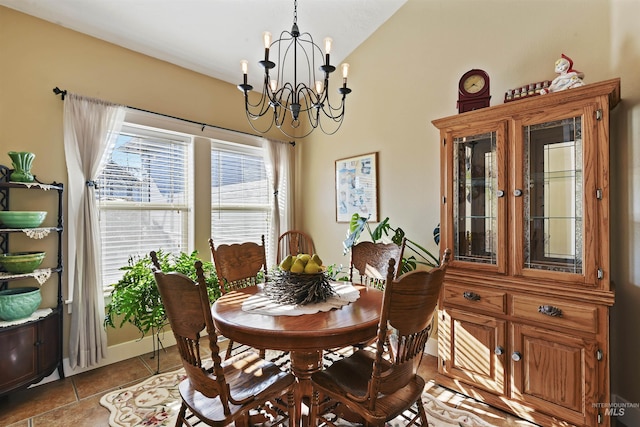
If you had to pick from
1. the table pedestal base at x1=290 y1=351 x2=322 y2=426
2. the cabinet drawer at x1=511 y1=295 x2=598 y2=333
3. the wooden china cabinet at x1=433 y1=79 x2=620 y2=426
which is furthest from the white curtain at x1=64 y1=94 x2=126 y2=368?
the cabinet drawer at x1=511 y1=295 x2=598 y2=333

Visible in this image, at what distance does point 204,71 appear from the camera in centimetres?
328

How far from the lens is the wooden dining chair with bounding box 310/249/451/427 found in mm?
1181

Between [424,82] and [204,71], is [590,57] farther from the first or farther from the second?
[204,71]

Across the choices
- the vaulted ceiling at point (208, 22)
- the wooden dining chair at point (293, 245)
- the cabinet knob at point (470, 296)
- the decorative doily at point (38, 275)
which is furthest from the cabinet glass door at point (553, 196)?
the decorative doily at point (38, 275)

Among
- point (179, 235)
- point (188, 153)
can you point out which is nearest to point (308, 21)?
point (188, 153)

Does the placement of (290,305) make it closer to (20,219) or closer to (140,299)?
(140,299)

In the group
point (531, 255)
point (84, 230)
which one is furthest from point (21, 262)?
point (531, 255)

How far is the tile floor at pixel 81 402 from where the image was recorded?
193 cm

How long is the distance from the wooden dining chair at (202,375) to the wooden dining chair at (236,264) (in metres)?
0.84

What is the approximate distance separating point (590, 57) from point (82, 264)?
4017 mm

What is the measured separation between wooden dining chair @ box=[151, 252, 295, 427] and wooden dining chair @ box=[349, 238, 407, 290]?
1.08m

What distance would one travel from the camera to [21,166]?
2.17 m

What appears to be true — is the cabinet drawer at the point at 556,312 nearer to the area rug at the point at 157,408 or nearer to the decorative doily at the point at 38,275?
the area rug at the point at 157,408

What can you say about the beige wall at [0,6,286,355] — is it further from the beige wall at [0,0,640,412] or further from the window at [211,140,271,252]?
the window at [211,140,271,252]
